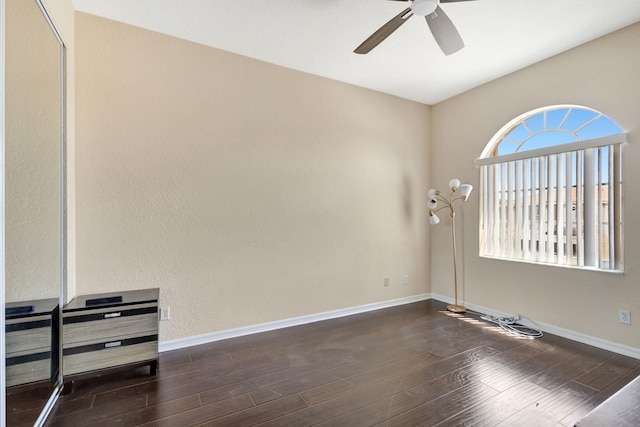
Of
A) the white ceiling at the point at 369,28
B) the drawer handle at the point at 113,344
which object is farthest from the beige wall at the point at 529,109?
the drawer handle at the point at 113,344

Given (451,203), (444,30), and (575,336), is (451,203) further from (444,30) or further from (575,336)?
(444,30)

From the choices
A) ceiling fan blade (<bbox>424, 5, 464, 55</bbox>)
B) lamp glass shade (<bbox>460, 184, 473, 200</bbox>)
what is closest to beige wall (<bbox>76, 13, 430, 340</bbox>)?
lamp glass shade (<bbox>460, 184, 473, 200</bbox>)

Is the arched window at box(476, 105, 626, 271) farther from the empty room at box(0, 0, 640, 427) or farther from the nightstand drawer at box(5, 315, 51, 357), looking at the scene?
the nightstand drawer at box(5, 315, 51, 357)

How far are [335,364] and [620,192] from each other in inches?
118

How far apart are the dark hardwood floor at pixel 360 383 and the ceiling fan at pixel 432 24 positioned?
8.29 ft

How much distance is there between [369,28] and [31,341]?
3.32m

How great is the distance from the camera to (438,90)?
387cm

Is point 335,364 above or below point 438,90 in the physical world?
below

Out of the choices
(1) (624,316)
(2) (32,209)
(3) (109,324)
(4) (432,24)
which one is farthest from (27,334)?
(1) (624,316)

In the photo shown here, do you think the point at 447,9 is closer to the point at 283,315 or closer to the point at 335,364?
the point at 335,364

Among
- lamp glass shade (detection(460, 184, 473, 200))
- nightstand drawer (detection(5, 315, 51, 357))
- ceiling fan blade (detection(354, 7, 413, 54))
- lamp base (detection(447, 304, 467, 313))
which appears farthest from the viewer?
lamp base (detection(447, 304, 467, 313))

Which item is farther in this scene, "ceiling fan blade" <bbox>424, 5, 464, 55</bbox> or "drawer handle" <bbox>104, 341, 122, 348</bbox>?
"drawer handle" <bbox>104, 341, 122, 348</bbox>

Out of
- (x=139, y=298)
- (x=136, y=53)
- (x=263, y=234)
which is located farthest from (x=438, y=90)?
(x=139, y=298)

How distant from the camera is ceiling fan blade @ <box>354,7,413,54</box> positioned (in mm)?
1950
